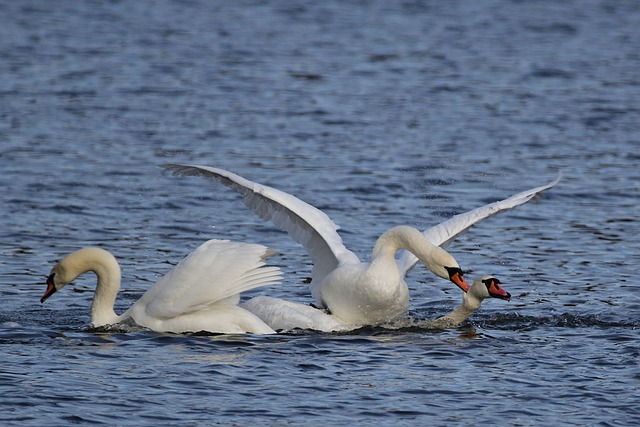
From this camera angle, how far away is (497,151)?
1788cm

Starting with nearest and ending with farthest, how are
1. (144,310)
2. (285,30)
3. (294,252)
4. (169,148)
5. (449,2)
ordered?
(144,310) < (294,252) < (169,148) < (285,30) < (449,2)

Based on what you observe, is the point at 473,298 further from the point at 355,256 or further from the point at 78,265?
the point at 78,265

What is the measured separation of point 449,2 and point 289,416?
81.1 ft

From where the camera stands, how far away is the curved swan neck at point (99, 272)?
10453mm

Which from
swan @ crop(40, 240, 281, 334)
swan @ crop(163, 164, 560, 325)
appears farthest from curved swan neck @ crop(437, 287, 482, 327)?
swan @ crop(40, 240, 281, 334)

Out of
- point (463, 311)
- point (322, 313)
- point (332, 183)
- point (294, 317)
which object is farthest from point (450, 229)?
point (332, 183)

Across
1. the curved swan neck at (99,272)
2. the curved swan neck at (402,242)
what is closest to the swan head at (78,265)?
the curved swan neck at (99,272)

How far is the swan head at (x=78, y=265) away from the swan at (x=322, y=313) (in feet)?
3.73

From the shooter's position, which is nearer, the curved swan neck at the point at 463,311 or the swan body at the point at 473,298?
the swan body at the point at 473,298

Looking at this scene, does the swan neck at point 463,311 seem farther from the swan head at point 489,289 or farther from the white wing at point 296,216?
the white wing at point 296,216

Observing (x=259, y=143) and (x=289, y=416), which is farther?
(x=259, y=143)

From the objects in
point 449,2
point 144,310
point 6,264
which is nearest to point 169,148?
point 6,264

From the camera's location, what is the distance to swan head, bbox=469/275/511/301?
10.5 metres

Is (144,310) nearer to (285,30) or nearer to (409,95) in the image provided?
(409,95)
